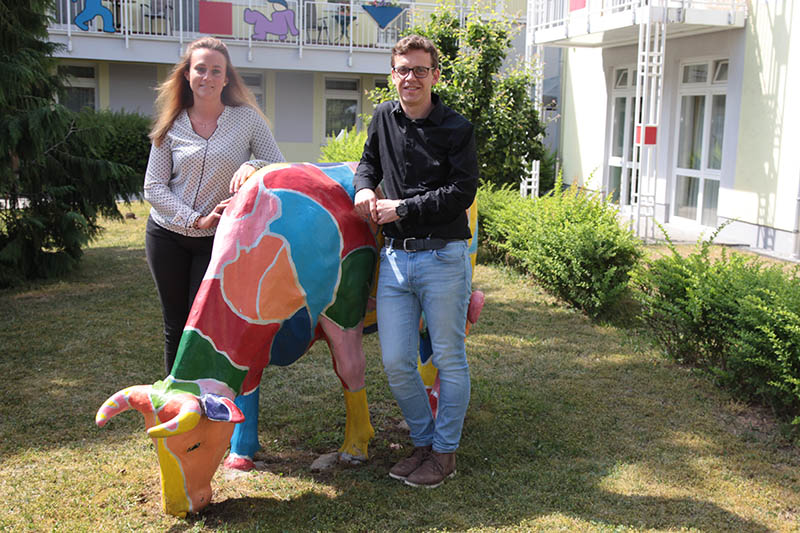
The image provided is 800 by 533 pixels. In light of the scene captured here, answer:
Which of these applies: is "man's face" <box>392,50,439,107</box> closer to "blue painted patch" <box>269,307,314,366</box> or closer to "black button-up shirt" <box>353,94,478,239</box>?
"black button-up shirt" <box>353,94,478,239</box>

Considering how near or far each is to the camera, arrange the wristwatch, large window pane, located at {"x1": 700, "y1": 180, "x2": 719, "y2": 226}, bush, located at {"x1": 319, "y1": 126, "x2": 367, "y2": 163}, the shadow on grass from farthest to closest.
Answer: large window pane, located at {"x1": 700, "y1": 180, "x2": 719, "y2": 226}, bush, located at {"x1": 319, "y1": 126, "x2": 367, "y2": 163}, the shadow on grass, the wristwatch

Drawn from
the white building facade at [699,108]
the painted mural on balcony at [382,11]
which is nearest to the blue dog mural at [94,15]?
the painted mural on balcony at [382,11]

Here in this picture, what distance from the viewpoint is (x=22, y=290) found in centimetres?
831

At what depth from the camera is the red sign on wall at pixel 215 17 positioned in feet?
60.2

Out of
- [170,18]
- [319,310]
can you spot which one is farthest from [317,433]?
[170,18]

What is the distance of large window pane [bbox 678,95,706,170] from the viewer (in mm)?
12141

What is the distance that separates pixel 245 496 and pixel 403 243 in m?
1.47

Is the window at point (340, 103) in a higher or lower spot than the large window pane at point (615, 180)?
higher

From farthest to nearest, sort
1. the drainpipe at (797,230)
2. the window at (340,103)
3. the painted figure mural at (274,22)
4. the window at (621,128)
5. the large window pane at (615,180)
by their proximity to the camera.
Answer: the window at (340,103)
the painted figure mural at (274,22)
the large window pane at (615,180)
the window at (621,128)
the drainpipe at (797,230)

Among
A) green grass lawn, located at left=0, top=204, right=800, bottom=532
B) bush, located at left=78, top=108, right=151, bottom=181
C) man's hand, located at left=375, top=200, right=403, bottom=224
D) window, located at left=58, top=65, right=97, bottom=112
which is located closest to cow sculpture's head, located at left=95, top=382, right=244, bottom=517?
green grass lawn, located at left=0, top=204, right=800, bottom=532

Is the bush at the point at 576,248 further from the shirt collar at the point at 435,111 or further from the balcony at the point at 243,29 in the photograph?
the balcony at the point at 243,29

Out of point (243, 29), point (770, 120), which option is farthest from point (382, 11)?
point (770, 120)

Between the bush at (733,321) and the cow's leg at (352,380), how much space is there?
243 cm

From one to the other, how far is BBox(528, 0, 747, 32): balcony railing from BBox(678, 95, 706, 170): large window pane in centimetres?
155
